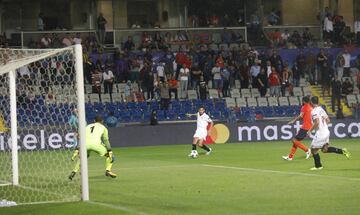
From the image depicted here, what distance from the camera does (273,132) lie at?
129ft

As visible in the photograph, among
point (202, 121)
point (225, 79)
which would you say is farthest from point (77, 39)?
point (202, 121)

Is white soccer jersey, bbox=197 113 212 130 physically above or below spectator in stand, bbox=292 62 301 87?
below

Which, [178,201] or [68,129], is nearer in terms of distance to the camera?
[178,201]

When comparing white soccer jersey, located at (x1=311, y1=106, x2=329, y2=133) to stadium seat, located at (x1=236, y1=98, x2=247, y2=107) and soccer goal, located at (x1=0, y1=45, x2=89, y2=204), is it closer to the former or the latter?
soccer goal, located at (x1=0, y1=45, x2=89, y2=204)

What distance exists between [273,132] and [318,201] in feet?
78.2

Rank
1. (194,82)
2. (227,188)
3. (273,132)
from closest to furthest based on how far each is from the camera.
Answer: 1. (227,188)
2. (273,132)
3. (194,82)

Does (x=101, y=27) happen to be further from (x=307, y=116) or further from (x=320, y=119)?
(x=320, y=119)

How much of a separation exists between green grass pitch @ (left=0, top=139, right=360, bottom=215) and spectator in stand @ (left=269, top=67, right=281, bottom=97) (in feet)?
40.6

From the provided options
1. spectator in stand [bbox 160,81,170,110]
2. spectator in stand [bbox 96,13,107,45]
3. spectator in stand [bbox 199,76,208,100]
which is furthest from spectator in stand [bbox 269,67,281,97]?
spectator in stand [bbox 96,13,107,45]

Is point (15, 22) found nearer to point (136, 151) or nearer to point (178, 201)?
point (136, 151)

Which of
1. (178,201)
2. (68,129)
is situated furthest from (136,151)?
(178,201)

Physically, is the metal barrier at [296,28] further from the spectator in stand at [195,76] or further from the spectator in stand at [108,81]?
the spectator in stand at [108,81]

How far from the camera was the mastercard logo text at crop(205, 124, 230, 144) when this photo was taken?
128 ft

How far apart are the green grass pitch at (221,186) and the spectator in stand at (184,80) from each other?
12600 mm
